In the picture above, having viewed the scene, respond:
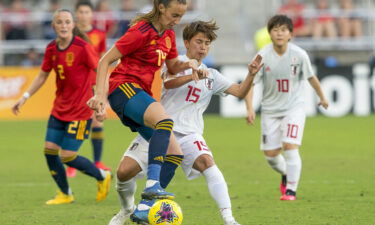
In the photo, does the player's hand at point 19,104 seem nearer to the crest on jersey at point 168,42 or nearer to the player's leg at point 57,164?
the player's leg at point 57,164

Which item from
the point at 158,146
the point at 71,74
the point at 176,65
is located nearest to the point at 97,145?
the point at 71,74

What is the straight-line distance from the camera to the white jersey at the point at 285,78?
10.3 metres

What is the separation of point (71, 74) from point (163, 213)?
364 cm

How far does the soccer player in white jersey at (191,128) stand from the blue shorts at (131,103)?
37 centimetres

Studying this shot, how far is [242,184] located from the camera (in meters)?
11.2

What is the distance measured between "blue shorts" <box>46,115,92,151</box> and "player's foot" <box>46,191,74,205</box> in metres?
Result: 0.53

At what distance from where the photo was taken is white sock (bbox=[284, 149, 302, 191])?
32.3ft

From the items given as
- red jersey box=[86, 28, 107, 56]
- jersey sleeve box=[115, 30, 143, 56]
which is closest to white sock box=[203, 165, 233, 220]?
jersey sleeve box=[115, 30, 143, 56]

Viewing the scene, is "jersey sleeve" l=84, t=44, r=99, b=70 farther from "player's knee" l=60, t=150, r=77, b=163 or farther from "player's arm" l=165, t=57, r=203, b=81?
"player's arm" l=165, t=57, r=203, b=81

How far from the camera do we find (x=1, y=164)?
46.2 ft

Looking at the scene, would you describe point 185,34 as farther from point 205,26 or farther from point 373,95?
point 373,95

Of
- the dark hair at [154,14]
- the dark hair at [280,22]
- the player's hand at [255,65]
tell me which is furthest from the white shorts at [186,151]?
the dark hair at [280,22]

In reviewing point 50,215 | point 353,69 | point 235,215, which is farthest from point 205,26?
point 353,69

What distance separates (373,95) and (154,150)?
49.3 feet
